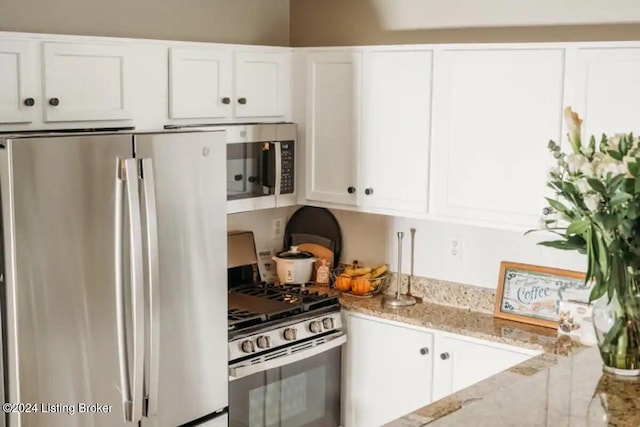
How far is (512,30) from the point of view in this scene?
398cm

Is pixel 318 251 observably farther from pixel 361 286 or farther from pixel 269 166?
pixel 269 166

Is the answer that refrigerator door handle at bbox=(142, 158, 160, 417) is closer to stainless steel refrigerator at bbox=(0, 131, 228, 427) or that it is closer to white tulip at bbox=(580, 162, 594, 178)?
stainless steel refrigerator at bbox=(0, 131, 228, 427)

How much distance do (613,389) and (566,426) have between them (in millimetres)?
314

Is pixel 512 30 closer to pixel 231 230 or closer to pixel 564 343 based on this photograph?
pixel 564 343

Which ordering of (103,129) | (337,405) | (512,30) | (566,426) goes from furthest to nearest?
(337,405) < (512,30) < (103,129) < (566,426)

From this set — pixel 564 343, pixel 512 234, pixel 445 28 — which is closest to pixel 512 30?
pixel 445 28

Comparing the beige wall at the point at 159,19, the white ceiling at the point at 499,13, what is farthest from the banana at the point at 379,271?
the beige wall at the point at 159,19

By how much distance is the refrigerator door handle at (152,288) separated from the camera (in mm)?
3166

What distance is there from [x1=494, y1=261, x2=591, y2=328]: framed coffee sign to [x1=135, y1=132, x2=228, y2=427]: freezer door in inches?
52.2

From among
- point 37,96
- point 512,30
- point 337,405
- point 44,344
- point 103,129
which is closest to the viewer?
point 44,344

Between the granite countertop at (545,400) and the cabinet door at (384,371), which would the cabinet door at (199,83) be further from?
the granite countertop at (545,400)

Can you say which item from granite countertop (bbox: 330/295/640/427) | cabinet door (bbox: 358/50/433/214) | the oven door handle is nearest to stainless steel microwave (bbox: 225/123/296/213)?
cabinet door (bbox: 358/50/433/214)

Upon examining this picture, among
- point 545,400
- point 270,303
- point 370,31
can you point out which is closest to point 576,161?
point 545,400

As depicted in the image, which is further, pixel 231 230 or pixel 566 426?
pixel 231 230
